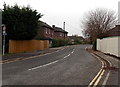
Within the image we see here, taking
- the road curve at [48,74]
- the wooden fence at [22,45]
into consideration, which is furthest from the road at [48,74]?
the wooden fence at [22,45]

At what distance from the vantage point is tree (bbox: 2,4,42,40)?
30031 mm

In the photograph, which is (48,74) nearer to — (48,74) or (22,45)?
(48,74)

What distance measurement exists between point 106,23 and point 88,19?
5812mm

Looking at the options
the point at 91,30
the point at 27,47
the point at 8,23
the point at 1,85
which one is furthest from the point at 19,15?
the point at 91,30

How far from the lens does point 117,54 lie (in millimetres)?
22984

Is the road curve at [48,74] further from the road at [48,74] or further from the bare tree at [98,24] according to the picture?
the bare tree at [98,24]

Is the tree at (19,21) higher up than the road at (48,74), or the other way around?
the tree at (19,21)

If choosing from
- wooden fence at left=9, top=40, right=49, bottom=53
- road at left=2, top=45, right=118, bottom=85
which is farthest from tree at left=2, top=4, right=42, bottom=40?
road at left=2, top=45, right=118, bottom=85

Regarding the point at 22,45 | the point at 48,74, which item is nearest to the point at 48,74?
the point at 48,74

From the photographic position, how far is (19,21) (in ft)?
102

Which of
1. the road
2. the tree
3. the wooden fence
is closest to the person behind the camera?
the road

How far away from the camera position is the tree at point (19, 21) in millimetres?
30031

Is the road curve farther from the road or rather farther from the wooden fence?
the wooden fence

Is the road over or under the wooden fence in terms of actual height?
under
